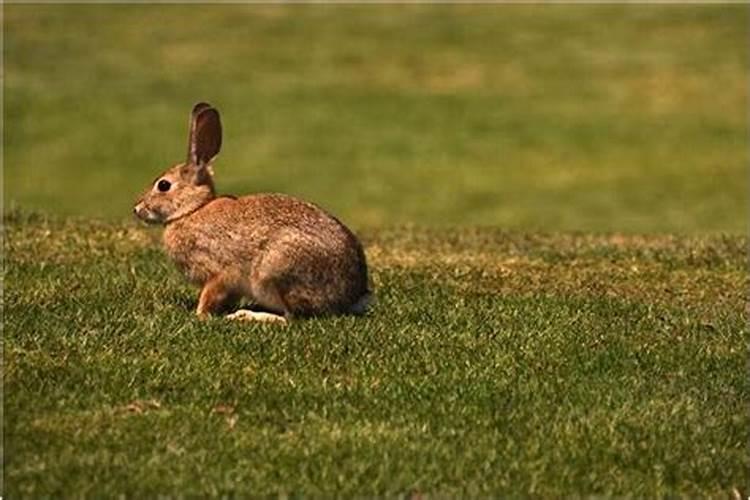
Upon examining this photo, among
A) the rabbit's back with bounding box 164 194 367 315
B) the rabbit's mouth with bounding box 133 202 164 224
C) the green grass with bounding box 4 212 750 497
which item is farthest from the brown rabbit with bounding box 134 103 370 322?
the green grass with bounding box 4 212 750 497

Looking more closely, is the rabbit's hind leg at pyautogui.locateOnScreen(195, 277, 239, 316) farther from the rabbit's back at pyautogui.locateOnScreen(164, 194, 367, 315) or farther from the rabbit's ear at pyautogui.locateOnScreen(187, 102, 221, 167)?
the rabbit's ear at pyautogui.locateOnScreen(187, 102, 221, 167)

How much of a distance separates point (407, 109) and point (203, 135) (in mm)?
31656

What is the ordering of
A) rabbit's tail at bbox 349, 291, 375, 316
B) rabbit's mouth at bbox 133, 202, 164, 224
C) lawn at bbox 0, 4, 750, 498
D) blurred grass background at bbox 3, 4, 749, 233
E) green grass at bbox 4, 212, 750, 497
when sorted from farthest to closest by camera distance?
1. blurred grass background at bbox 3, 4, 749, 233
2. rabbit's mouth at bbox 133, 202, 164, 224
3. rabbit's tail at bbox 349, 291, 375, 316
4. lawn at bbox 0, 4, 750, 498
5. green grass at bbox 4, 212, 750, 497

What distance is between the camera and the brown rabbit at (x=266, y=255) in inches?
477

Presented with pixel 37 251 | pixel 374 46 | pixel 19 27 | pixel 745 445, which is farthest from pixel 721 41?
pixel 745 445

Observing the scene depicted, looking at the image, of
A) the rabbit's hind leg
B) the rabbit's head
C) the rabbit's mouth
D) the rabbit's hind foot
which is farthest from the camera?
the rabbit's mouth

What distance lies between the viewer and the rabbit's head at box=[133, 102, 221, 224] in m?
12.8

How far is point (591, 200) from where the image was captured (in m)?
36.5

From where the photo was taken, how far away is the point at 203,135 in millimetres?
12812

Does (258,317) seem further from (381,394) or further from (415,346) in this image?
(381,394)

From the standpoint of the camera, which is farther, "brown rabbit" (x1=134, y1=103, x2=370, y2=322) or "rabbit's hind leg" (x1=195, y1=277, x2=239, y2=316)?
"rabbit's hind leg" (x1=195, y1=277, x2=239, y2=316)

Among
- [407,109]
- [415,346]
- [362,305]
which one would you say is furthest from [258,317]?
[407,109]

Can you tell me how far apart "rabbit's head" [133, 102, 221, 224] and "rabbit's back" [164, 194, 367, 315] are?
277mm

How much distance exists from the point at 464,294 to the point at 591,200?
2277cm
